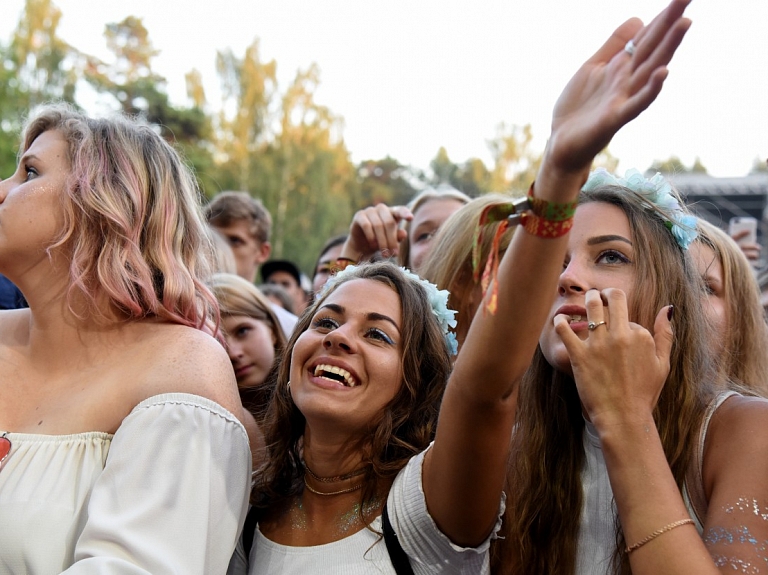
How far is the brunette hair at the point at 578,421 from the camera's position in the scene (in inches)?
80.7

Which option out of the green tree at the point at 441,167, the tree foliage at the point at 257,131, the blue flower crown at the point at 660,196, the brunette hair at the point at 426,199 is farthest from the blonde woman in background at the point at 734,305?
the green tree at the point at 441,167

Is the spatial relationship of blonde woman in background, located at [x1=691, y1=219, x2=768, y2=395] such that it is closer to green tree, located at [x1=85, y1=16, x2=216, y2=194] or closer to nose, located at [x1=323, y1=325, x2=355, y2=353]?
nose, located at [x1=323, y1=325, x2=355, y2=353]

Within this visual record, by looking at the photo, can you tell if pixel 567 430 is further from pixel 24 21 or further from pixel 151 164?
pixel 24 21

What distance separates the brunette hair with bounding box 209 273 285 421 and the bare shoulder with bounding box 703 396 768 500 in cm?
216

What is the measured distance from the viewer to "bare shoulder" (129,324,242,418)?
196 cm

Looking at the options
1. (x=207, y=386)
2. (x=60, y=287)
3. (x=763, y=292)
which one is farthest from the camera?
(x=763, y=292)

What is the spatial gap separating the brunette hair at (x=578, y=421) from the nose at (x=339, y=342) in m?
0.62

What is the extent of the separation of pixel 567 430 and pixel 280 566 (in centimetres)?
94

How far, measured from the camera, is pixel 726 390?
2.11 m

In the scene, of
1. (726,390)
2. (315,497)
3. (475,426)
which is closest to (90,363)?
(315,497)

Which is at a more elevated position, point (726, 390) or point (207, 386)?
point (726, 390)

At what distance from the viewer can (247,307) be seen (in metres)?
3.79

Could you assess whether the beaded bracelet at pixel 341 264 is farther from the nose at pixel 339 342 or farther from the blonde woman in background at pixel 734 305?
the blonde woman in background at pixel 734 305

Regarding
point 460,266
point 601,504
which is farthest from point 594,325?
point 460,266
